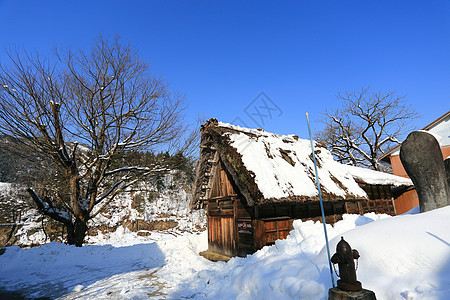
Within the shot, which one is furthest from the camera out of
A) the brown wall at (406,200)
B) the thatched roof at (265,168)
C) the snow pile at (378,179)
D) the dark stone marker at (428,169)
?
the brown wall at (406,200)

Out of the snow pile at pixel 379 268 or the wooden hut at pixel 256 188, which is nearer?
the snow pile at pixel 379 268

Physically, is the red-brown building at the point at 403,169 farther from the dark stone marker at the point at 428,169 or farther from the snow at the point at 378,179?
the dark stone marker at the point at 428,169

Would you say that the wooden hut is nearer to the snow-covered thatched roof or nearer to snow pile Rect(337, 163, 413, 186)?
the snow-covered thatched roof

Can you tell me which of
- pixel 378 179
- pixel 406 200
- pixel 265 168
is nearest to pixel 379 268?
pixel 265 168

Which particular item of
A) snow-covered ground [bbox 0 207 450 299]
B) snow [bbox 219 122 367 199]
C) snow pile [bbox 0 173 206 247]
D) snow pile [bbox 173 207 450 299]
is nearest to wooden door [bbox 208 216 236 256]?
snow-covered ground [bbox 0 207 450 299]

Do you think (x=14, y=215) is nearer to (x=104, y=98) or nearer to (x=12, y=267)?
(x=12, y=267)

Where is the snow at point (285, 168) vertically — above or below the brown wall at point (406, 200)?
above

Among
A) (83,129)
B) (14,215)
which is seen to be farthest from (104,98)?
(14,215)

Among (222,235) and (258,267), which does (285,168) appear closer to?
(222,235)

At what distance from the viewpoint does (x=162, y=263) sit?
10328 mm

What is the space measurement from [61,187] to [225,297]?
46.4 ft

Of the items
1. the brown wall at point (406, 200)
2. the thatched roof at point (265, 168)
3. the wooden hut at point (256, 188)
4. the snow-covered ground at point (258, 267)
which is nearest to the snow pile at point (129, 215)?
the snow-covered ground at point (258, 267)

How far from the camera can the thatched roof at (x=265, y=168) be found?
336 inches

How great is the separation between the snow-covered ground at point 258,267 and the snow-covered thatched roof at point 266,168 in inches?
68.3
